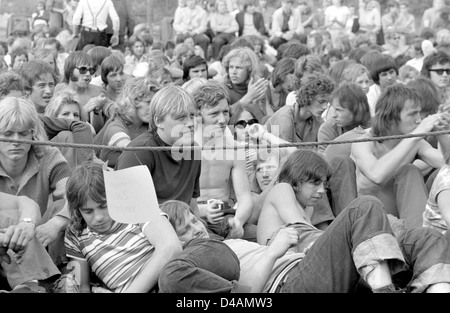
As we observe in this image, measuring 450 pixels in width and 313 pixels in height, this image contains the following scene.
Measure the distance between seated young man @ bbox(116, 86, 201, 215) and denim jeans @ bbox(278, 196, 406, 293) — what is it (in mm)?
1079

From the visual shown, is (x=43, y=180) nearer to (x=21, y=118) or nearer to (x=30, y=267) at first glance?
(x=21, y=118)

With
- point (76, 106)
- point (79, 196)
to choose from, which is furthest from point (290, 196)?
point (76, 106)

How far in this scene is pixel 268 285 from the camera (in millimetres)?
4625

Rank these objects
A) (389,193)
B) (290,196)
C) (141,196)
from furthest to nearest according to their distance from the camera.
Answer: (389,193)
(290,196)
(141,196)

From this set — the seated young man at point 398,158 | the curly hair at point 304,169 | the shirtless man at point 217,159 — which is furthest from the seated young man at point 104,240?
the seated young man at point 398,158

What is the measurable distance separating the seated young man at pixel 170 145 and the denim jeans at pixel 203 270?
0.87 meters

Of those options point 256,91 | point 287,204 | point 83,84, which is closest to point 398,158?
point 287,204

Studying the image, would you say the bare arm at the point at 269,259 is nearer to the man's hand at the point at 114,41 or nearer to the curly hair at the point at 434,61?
the curly hair at the point at 434,61

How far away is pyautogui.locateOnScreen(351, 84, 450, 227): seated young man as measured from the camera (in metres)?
5.74

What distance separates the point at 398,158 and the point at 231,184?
3.33 feet

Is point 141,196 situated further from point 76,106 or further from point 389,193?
point 76,106

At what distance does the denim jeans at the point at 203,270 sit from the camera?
168 inches

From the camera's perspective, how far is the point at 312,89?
7.19 metres
